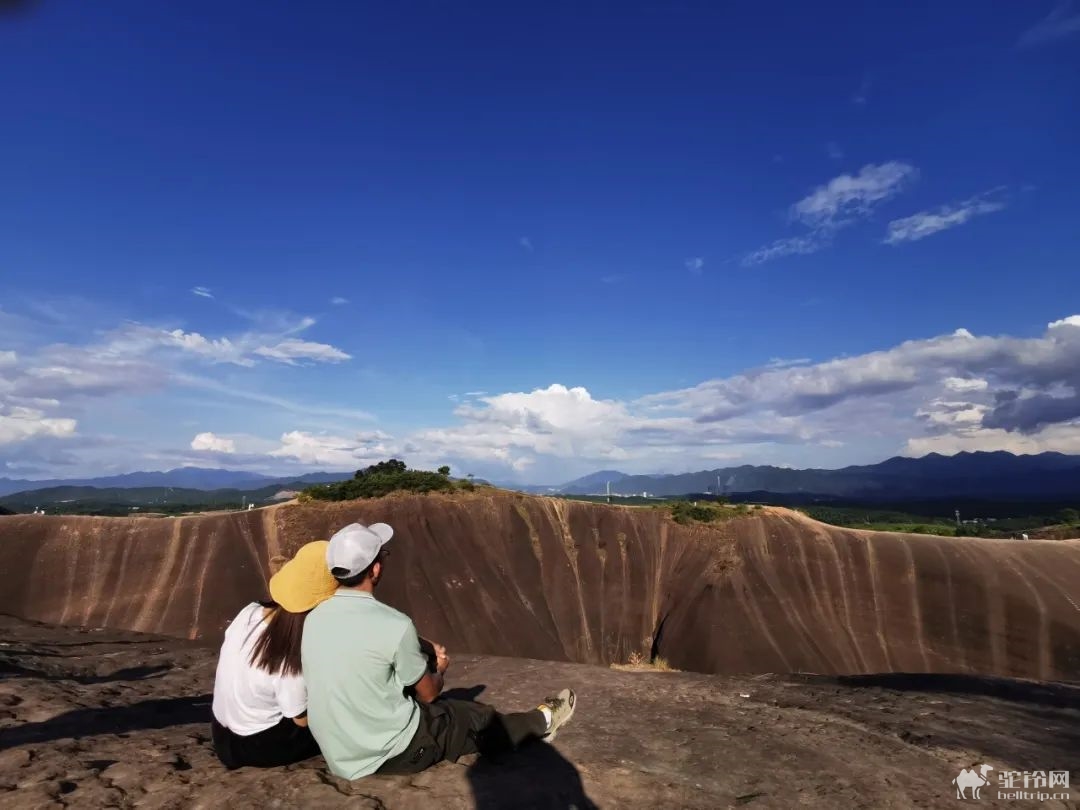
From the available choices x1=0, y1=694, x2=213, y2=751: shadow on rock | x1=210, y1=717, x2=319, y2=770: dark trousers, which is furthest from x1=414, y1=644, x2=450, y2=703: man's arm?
x1=0, y1=694, x2=213, y2=751: shadow on rock

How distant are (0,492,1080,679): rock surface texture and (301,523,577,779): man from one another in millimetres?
26276

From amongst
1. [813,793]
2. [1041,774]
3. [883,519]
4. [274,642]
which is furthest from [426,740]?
[883,519]

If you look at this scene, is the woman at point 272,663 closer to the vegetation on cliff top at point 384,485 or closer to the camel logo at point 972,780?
the camel logo at point 972,780

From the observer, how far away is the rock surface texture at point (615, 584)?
2966cm

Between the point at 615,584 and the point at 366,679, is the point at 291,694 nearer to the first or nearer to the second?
the point at 366,679

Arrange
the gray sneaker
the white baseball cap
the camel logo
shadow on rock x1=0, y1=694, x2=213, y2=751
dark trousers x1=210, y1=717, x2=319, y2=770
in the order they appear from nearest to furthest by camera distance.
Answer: the white baseball cap < dark trousers x1=210, y1=717, x2=319, y2=770 < the camel logo < the gray sneaker < shadow on rock x1=0, y1=694, x2=213, y2=751

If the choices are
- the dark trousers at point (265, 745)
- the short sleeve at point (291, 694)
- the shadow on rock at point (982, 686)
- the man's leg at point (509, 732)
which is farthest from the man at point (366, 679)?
the shadow on rock at point (982, 686)

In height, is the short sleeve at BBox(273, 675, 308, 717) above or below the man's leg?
above

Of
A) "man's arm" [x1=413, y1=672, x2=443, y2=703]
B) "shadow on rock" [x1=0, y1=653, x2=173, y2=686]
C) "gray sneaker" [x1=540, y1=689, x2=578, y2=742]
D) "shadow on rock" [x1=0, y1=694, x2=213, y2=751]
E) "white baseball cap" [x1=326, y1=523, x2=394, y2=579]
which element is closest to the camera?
"white baseball cap" [x1=326, y1=523, x2=394, y2=579]

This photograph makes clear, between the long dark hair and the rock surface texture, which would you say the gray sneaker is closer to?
the long dark hair

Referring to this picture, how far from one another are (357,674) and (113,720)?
5.13 meters

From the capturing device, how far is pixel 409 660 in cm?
396

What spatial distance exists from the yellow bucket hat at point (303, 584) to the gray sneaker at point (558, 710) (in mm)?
2331

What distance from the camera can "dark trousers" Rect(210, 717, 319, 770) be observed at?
434 centimetres
